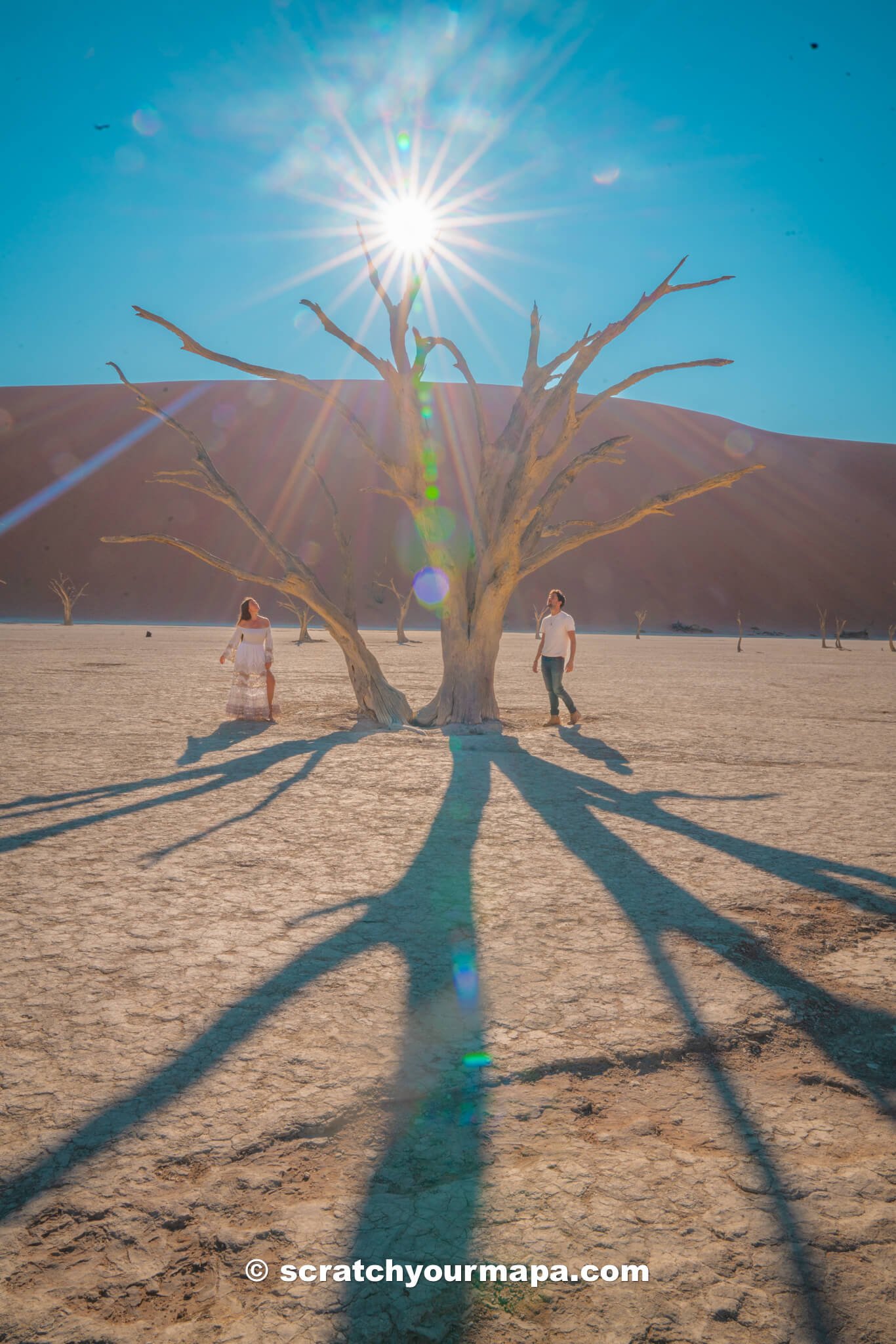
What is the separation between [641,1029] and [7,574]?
83.5 m

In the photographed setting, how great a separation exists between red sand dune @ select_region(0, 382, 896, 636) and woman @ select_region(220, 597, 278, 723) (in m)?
59.3

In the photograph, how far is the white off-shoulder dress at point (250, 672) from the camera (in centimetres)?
1062

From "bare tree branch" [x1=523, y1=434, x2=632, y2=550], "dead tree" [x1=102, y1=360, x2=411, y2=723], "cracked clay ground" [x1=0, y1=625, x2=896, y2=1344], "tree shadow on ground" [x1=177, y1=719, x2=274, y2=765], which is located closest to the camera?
"cracked clay ground" [x1=0, y1=625, x2=896, y2=1344]

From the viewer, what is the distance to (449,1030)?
2.97 meters

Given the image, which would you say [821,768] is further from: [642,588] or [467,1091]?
[642,588]

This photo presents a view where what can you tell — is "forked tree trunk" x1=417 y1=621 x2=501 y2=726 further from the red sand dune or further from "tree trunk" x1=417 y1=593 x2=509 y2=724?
the red sand dune

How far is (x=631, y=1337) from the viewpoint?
175 centimetres

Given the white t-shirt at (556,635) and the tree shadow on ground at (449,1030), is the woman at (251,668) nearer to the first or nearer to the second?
the white t-shirt at (556,635)

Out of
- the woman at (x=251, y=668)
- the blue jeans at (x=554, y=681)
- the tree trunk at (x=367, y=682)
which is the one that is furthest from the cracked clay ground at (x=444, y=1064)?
the blue jeans at (x=554, y=681)

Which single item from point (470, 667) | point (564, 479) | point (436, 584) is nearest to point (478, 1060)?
point (470, 667)

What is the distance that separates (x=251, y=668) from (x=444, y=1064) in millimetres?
8521

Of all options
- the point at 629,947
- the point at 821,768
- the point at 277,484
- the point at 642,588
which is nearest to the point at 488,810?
the point at 629,947

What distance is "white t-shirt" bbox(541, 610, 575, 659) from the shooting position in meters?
10.9

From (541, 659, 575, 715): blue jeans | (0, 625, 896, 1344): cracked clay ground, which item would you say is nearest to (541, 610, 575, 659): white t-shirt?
(541, 659, 575, 715): blue jeans
